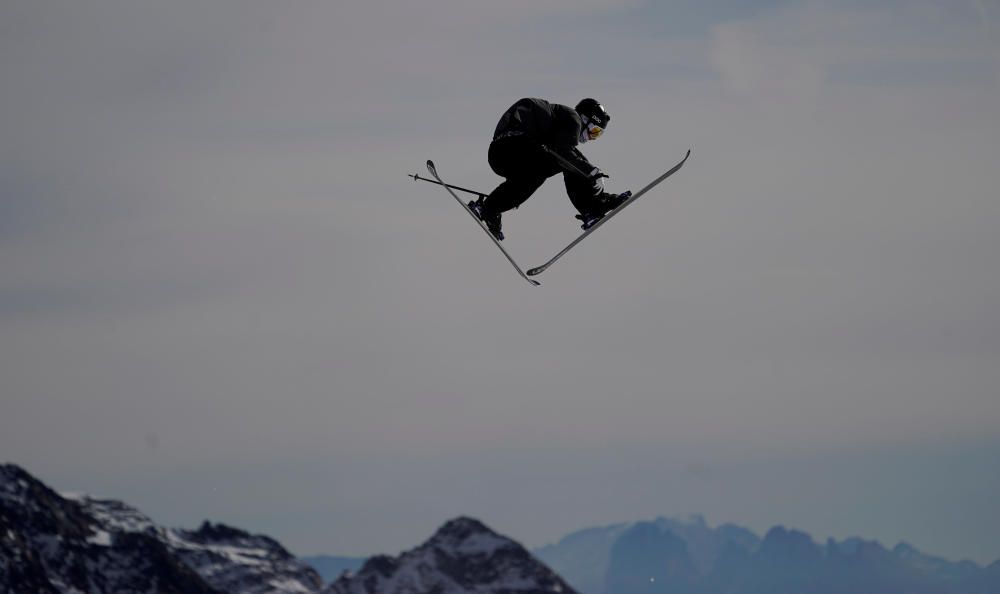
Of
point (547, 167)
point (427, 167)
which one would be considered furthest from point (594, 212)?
point (427, 167)

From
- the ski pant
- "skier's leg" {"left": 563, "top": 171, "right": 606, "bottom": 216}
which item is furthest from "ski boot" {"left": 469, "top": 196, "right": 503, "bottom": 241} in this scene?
"skier's leg" {"left": 563, "top": 171, "right": 606, "bottom": 216}

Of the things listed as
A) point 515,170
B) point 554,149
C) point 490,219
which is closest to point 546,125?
point 554,149

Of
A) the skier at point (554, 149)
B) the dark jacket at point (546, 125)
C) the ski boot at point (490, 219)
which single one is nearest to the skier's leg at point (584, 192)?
the skier at point (554, 149)

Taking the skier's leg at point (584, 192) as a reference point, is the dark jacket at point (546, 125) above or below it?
above

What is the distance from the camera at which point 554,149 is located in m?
32.8

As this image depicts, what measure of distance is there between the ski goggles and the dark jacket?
165mm

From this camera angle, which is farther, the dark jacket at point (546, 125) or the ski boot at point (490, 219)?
the ski boot at point (490, 219)

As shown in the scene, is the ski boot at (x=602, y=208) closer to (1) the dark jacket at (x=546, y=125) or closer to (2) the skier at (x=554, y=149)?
(2) the skier at (x=554, y=149)

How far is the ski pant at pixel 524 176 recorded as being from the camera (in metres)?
32.9

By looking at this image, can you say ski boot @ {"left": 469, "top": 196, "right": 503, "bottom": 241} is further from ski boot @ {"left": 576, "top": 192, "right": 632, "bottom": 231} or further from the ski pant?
ski boot @ {"left": 576, "top": 192, "right": 632, "bottom": 231}

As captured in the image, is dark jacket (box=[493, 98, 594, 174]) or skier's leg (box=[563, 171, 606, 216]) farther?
skier's leg (box=[563, 171, 606, 216])

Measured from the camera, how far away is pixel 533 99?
108 feet

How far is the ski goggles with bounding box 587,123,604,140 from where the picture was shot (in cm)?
3278

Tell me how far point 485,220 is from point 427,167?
288cm
